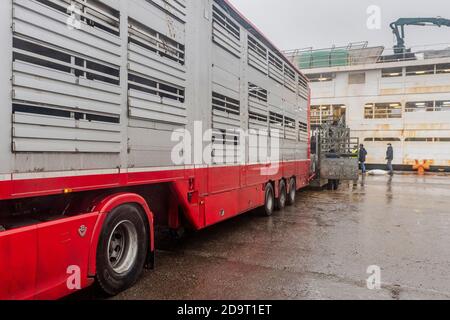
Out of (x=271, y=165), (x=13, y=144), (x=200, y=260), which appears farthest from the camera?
(x=271, y=165)

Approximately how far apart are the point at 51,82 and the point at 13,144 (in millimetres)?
664

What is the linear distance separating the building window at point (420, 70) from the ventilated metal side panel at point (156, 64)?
99.9 ft

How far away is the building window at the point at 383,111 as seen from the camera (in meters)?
30.3

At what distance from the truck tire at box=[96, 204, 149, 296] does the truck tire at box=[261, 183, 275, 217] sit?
4780 mm

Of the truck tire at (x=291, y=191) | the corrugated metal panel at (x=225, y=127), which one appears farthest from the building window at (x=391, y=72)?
the corrugated metal panel at (x=225, y=127)

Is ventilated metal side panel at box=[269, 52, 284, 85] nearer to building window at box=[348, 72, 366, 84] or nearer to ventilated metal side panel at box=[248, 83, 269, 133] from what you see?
ventilated metal side panel at box=[248, 83, 269, 133]

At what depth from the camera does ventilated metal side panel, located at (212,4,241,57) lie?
19.8ft

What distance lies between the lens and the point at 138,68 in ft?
13.6

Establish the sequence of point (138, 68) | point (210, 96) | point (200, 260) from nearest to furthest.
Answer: point (138, 68) < point (200, 260) < point (210, 96)

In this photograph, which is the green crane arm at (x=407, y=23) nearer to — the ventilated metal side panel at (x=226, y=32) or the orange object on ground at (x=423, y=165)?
the orange object on ground at (x=423, y=165)

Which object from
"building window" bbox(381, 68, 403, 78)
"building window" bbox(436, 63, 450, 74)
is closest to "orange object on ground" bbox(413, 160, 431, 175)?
"building window" bbox(436, 63, 450, 74)
